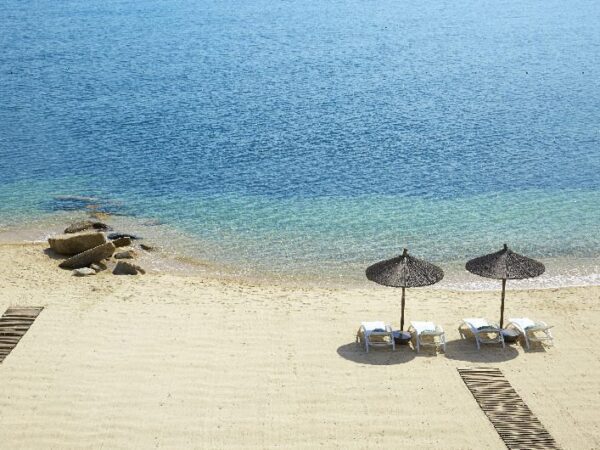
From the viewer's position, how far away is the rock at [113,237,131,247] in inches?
982

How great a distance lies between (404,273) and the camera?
17.6 meters

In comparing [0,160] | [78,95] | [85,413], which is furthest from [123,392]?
[78,95]

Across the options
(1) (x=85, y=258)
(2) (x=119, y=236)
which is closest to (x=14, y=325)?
(1) (x=85, y=258)

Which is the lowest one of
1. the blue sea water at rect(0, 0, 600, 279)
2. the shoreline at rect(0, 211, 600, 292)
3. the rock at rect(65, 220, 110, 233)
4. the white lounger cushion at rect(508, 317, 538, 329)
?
the white lounger cushion at rect(508, 317, 538, 329)

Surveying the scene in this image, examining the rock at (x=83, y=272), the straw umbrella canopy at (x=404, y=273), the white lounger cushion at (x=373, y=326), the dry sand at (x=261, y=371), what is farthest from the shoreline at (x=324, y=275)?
the white lounger cushion at (x=373, y=326)

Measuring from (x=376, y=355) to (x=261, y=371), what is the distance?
2.59 meters

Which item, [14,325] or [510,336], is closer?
[510,336]

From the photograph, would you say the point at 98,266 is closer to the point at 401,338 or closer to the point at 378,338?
the point at 378,338

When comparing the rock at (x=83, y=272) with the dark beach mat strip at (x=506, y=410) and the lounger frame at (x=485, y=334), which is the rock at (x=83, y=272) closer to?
the lounger frame at (x=485, y=334)

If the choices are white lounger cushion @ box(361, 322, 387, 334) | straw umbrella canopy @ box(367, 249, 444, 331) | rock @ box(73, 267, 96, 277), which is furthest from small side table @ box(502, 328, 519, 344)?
rock @ box(73, 267, 96, 277)

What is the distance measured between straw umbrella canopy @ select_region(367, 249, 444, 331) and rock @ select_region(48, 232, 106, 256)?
9530mm

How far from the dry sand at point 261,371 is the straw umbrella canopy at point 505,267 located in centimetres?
162

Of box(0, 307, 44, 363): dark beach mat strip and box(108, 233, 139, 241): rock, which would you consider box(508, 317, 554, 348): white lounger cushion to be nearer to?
box(0, 307, 44, 363): dark beach mat strip

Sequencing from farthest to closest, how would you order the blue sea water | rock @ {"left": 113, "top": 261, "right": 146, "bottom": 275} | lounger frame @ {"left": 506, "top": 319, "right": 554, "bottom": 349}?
the blue sea water → rock @ {"left": 113, "top": 261, "right": 146, "bottom": 275} → lounger frame @ {"left": 506, "top": 319, "right": 554, "bottom": 349}
